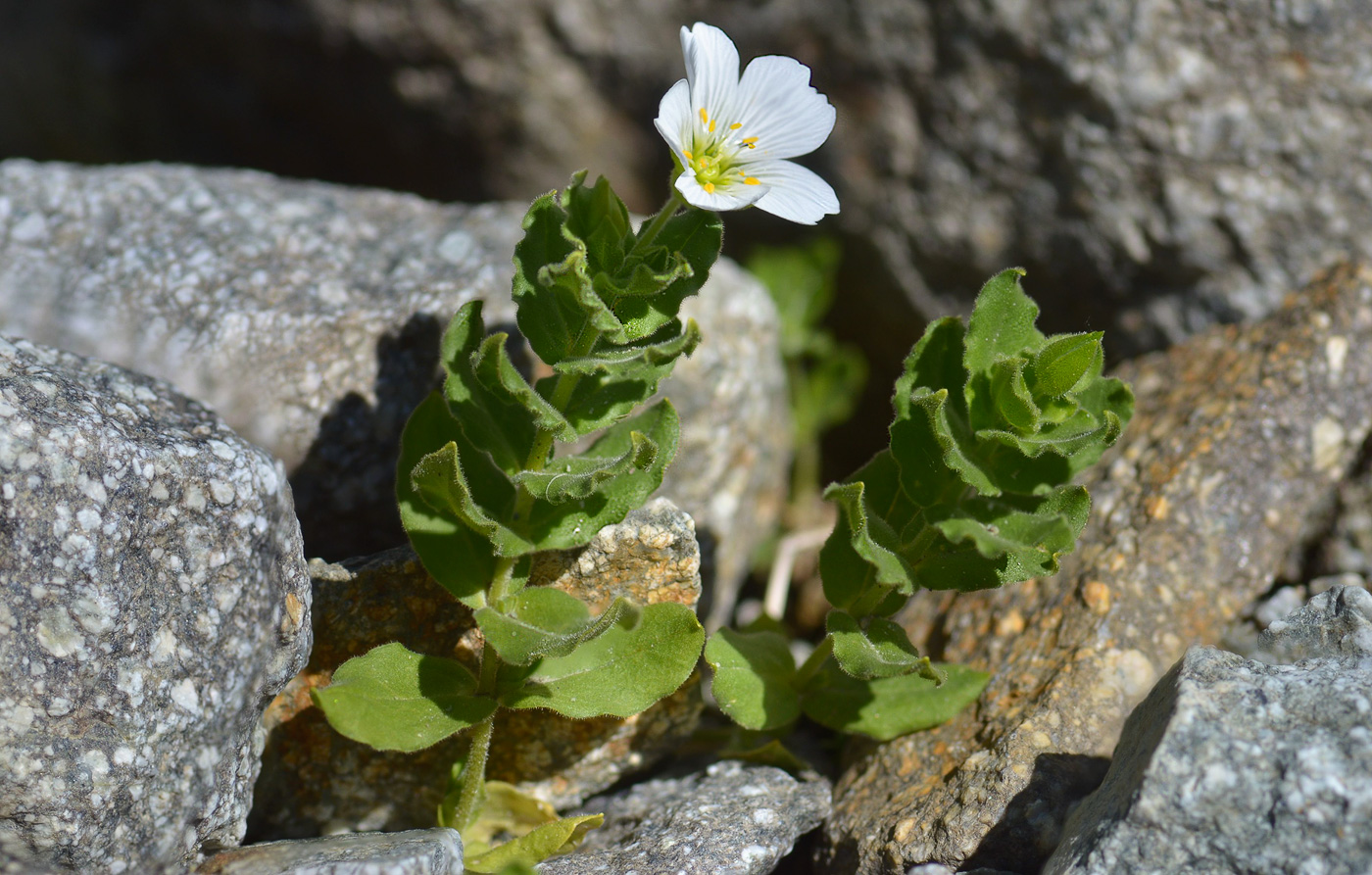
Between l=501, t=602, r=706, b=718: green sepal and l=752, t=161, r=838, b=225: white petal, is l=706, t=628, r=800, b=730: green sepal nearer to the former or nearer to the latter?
l=501, t=602, r=706, b=718: green sepal

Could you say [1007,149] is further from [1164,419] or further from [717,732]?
[717,732]

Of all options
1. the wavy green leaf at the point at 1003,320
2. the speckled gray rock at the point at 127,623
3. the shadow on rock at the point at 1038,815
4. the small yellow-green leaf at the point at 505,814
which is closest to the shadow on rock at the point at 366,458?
the speckled gray rock at the point at 127,623

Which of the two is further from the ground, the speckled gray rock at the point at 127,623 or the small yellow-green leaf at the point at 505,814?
the speckled gray rock at the point at 127,623

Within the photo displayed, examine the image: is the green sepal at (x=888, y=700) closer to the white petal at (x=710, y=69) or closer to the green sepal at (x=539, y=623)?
the green sepal at (x=539, y=623)

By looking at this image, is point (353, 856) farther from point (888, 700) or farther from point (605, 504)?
point (888, 700)

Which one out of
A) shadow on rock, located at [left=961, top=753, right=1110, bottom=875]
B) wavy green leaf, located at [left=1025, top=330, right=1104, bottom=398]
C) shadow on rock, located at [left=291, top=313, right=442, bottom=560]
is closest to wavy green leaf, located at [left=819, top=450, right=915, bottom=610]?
wavy green leaf, located at [left=1025, top=330, right=1104, bottom=398]

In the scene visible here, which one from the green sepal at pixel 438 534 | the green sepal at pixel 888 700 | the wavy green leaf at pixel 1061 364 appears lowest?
the green sepal at pixel 888 700
